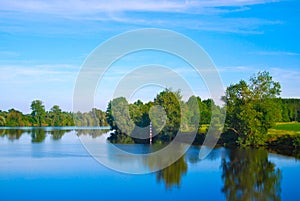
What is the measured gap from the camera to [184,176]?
17.6 metres

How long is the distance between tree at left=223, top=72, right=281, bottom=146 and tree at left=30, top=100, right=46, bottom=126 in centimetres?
6922

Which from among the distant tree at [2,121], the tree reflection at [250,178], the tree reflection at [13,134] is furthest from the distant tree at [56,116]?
the tree reflection at [250,178]

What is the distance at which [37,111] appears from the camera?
94.6 meters

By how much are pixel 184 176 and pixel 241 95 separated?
52.1 ft

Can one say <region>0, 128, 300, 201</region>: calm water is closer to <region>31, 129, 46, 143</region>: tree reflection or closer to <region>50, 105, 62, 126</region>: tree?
<region>31, 129, 46, 143</region>: tree reflection

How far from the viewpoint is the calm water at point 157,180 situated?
1402 centimetres

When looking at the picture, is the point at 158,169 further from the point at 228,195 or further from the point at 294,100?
the point at 294,100

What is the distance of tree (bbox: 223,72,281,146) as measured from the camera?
30453mm

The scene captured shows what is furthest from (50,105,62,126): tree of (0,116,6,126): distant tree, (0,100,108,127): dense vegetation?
(0,116,6,126): distant tree

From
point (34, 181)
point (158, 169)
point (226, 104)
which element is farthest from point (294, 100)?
point (34, 181)

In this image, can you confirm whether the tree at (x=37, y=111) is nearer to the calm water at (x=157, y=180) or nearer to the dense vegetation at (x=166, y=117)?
the dense vegetation at (x=166, y=117)

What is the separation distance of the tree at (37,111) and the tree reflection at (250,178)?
3016 inches

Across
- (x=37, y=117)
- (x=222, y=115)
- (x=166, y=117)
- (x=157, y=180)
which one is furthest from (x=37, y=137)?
(x=37, y=117)

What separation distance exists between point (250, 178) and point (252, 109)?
48.1 feet
